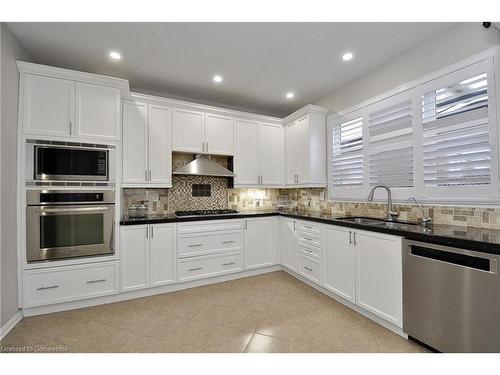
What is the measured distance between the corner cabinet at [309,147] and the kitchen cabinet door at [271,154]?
0.30 metres

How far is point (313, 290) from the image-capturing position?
2.82 m

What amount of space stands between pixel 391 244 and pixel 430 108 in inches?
54.8

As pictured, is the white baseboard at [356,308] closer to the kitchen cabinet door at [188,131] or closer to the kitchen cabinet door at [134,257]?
the kitchen cabinet door at [134,257]

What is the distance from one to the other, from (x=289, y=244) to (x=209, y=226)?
1.19 meters

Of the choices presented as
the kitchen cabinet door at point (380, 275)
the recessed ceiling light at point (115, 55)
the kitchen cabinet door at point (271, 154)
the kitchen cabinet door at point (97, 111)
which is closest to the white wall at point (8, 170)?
the kitchen cabinet door at point (97, 111)

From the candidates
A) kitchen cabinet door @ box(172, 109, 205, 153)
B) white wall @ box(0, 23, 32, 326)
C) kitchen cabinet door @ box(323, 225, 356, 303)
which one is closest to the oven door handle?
white wall @ box(0, 23, 32, 326)

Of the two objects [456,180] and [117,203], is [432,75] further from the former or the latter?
[117,203]

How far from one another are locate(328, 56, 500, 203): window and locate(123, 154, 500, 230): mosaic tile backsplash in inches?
5.1

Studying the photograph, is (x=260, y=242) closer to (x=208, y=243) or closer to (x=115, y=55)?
(x=208, y=243)

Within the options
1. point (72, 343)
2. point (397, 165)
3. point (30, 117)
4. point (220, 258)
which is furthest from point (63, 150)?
point (397, 165)

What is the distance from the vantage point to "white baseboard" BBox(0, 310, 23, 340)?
188cm

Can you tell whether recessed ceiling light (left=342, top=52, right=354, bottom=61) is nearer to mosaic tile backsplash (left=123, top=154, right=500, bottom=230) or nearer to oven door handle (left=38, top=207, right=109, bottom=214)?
mosaic tile backsplash (left=123, top=154, right=500, bottom=230)

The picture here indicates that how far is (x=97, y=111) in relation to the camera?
2477 millimetres

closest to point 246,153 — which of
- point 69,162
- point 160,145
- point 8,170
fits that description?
point 160,145
